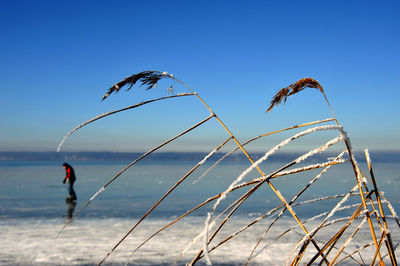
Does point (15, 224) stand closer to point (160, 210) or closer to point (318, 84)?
point (160, 210)

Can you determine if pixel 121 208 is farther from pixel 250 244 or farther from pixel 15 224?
pixel 250 244

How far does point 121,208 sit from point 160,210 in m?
1.21

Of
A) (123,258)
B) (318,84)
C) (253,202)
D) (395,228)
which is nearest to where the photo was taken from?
(318,84)

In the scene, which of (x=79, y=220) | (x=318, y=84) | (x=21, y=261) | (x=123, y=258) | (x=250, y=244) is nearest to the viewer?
(x=318, y=84)

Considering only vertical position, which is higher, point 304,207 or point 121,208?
point 121,208

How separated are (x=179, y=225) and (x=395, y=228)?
4401 mm

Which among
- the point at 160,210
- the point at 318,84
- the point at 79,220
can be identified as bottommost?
the point at 160,210

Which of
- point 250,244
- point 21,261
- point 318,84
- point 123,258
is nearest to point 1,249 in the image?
point 21,261

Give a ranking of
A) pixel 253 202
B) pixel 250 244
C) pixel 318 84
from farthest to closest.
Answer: pixel 253 202 → pixel 250 244 → pixel 318 84

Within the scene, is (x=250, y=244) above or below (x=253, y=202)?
above

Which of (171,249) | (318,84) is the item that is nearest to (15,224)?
(171,249)

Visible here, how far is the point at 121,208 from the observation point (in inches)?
481

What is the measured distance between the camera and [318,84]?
1.22m

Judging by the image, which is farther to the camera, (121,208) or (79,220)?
(121,208)
